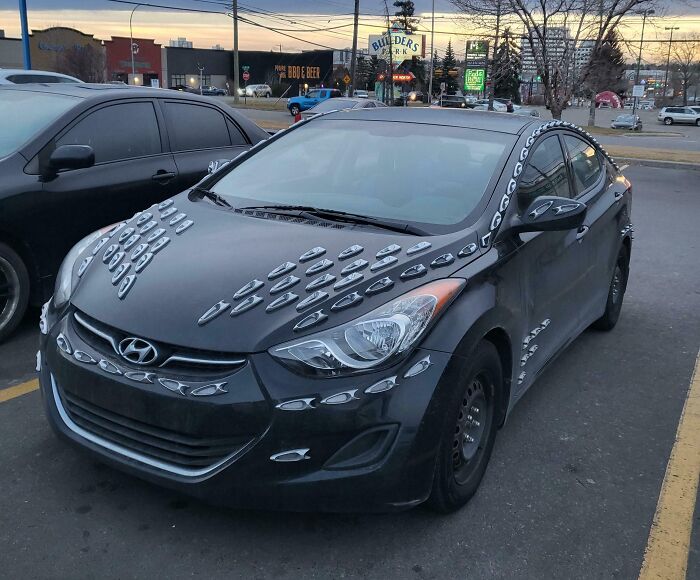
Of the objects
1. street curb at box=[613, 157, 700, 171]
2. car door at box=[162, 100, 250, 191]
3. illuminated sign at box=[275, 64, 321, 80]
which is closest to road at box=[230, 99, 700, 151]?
street curb at box=[613, 157, 700, 171]

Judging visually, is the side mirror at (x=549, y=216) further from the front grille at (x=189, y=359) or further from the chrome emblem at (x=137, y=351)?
the chrome emblem at (x=137, y=351)

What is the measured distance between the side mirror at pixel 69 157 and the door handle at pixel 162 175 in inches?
30.2

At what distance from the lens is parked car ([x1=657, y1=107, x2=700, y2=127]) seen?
57.4 meters

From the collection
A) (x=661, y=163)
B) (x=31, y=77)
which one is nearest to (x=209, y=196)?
(x=31, y=77)

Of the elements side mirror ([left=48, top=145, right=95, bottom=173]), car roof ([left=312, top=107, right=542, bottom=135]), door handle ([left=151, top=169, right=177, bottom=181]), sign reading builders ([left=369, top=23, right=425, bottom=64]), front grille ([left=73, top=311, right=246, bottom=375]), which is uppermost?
sign reading builders ([left=369, top=23, right=425, bottom=64])

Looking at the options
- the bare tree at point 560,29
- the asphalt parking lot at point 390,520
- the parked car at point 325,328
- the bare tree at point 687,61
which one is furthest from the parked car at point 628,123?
the parked car at point 325,328

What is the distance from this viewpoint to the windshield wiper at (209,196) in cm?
367

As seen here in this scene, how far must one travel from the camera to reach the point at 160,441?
2.53 meters

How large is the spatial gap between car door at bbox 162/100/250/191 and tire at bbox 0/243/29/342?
1454 millimetres

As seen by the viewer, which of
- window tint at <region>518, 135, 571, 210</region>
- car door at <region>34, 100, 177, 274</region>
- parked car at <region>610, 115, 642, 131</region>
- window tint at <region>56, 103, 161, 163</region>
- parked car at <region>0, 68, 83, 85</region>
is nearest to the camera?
window tint at <region>518, 135, 571, 210</region>

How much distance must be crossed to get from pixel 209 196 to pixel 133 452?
1.64 metres

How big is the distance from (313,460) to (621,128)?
49338 millimetres

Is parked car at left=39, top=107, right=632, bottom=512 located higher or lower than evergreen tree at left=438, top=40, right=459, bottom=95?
lower

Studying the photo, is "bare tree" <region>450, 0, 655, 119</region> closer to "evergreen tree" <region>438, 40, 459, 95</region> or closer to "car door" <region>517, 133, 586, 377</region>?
"car door" <region>517, 133, 586, 377</region>
